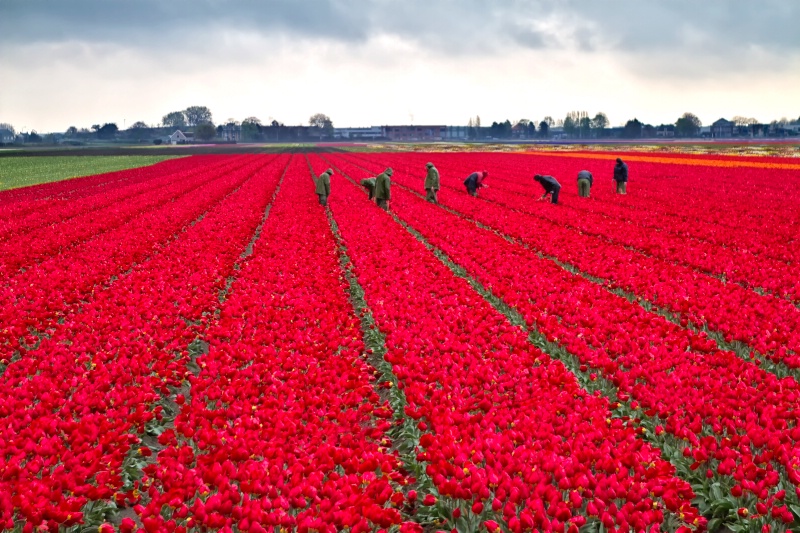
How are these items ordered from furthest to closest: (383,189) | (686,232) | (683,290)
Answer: (383,189), (686,232), (683,290)

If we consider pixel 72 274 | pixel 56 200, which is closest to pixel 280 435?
pixel 72 274

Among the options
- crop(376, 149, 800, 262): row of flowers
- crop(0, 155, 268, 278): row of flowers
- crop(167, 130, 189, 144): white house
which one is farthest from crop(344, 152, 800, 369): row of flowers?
crop(167, 130, 189, 144): white house

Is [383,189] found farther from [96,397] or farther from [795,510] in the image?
[795,510]

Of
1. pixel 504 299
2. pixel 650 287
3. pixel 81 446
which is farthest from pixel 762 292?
pixel 81 446

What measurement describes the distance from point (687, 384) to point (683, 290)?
14.9 ft

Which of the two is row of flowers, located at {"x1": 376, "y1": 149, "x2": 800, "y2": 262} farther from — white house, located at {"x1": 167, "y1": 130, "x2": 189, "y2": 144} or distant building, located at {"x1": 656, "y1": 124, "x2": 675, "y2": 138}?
white house, located at {"x1": 167, "y1": 130, "x2": 189, "y2": 144}

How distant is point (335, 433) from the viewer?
5617 millimetres

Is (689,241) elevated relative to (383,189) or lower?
lower

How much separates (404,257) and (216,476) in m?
9.26

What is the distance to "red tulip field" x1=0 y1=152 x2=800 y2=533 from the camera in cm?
456

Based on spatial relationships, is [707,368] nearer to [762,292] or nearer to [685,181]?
[762,292]

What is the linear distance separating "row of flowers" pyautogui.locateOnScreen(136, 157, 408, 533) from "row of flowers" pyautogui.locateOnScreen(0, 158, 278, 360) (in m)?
2.69

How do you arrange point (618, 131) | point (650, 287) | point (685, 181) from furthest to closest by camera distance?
point (618, 131), point (685, 181), point (650, 287)

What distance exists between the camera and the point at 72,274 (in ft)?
40.0
